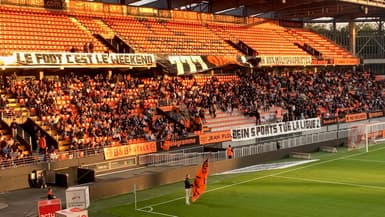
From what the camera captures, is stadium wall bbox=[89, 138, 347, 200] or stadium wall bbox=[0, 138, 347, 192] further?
stadium wall bbox=[0, 138, 347, 192]

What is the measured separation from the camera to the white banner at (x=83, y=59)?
29.5 metres

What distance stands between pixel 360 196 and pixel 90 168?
42.2ft

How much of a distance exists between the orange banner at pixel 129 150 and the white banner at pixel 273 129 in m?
6.06

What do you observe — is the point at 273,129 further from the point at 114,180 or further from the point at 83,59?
the point at 114,180

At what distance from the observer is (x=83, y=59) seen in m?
32.4

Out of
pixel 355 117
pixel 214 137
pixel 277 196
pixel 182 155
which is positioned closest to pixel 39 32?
pixel 182 155

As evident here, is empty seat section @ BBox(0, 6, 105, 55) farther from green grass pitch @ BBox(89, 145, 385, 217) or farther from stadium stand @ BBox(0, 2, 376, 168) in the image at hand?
green grass pitch @ BBox(89, 145, 385, 217)

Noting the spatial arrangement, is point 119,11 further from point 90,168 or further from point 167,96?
point 90,168

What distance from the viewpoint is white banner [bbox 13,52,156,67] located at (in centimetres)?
2955

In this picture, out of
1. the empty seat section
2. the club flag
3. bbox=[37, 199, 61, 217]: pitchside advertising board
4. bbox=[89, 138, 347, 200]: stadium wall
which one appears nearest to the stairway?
the empty seat section

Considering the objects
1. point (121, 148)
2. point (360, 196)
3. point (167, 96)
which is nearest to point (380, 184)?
point (360, 196)

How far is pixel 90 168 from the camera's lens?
88.3 ft

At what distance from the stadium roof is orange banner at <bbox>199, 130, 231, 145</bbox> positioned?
15.0 m

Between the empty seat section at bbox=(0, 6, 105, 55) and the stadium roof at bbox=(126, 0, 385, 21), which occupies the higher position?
the stadium roof at bbox=(126, 0, 385, 21)
